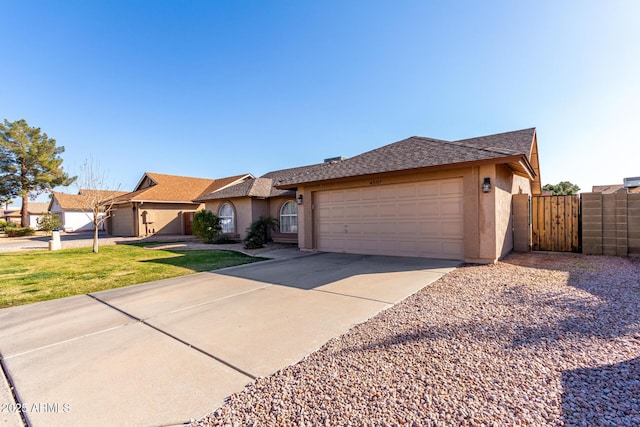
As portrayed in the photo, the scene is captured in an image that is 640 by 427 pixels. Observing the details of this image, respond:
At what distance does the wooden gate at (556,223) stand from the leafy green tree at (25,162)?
40134mm

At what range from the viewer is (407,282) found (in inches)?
247

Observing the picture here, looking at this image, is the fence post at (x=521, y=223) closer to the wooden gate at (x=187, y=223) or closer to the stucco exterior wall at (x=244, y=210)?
the stucco exterior wall at (x=244, y=210)

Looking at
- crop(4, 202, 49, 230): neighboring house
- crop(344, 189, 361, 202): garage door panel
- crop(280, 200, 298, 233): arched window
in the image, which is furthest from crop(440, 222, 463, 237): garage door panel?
crop(4, 202, 49, 230): neighboring house

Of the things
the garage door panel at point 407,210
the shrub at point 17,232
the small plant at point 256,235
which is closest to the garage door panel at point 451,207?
the garage door panel at point 407,210

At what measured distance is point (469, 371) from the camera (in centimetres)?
265

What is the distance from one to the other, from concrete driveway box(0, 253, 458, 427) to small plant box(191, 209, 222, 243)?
9.50m

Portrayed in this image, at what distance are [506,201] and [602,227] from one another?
2.94 meters

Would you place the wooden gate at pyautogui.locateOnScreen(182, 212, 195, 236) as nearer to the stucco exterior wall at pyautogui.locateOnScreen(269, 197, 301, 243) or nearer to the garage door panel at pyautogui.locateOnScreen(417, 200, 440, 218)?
the stucco exterior wall at pyautogui.locateOnScreen(269, 197, 301, 243)

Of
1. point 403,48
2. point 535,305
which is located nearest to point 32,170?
point 403,48

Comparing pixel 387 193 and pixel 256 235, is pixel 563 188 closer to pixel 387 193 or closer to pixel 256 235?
pixel 387 193

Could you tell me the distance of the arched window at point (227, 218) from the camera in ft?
57.3

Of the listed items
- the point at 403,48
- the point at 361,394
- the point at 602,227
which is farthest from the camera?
the point at 403,48

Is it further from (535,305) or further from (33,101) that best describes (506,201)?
(33,101)

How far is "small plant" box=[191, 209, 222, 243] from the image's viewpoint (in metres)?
16.2
